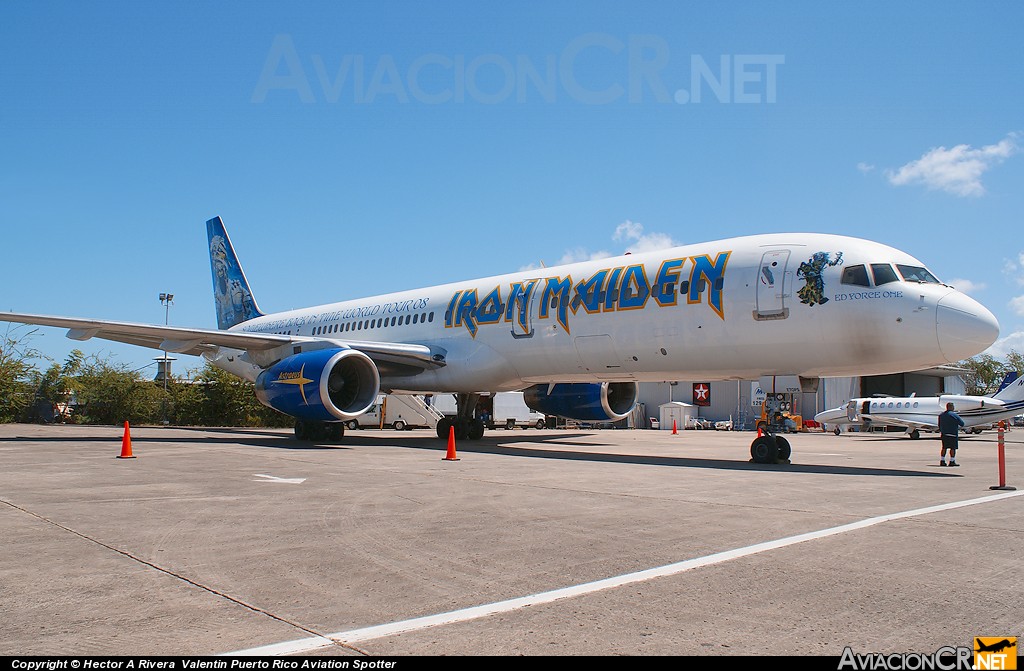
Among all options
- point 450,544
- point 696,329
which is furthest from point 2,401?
point 450,544

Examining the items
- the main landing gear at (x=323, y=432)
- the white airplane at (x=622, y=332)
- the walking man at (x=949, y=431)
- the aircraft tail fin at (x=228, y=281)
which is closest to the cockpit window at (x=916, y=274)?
the white airplane at (x=622, y=332)

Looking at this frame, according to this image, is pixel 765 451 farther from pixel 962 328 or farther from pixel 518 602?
pixel 518 602

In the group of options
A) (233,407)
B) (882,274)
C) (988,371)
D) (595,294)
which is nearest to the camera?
(882,274)

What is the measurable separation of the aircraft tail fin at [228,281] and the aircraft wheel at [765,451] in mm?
20414

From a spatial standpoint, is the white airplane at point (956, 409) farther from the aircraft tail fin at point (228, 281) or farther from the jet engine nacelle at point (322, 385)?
the aircraft tail fin at point (228, 281)

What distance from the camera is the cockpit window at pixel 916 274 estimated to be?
483 inches

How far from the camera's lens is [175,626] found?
3.72 meters

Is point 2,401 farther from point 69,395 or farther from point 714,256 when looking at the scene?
point 714,256

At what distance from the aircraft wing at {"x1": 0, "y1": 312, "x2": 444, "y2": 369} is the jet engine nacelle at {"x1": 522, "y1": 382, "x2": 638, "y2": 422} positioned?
3.48 metres

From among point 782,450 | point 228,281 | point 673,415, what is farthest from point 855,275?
point 673,415

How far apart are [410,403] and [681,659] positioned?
30571 mm

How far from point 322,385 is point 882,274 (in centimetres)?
1135

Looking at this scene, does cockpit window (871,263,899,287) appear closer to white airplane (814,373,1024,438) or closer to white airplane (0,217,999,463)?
white airplane (0,217,999,463)

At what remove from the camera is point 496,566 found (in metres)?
5.15
